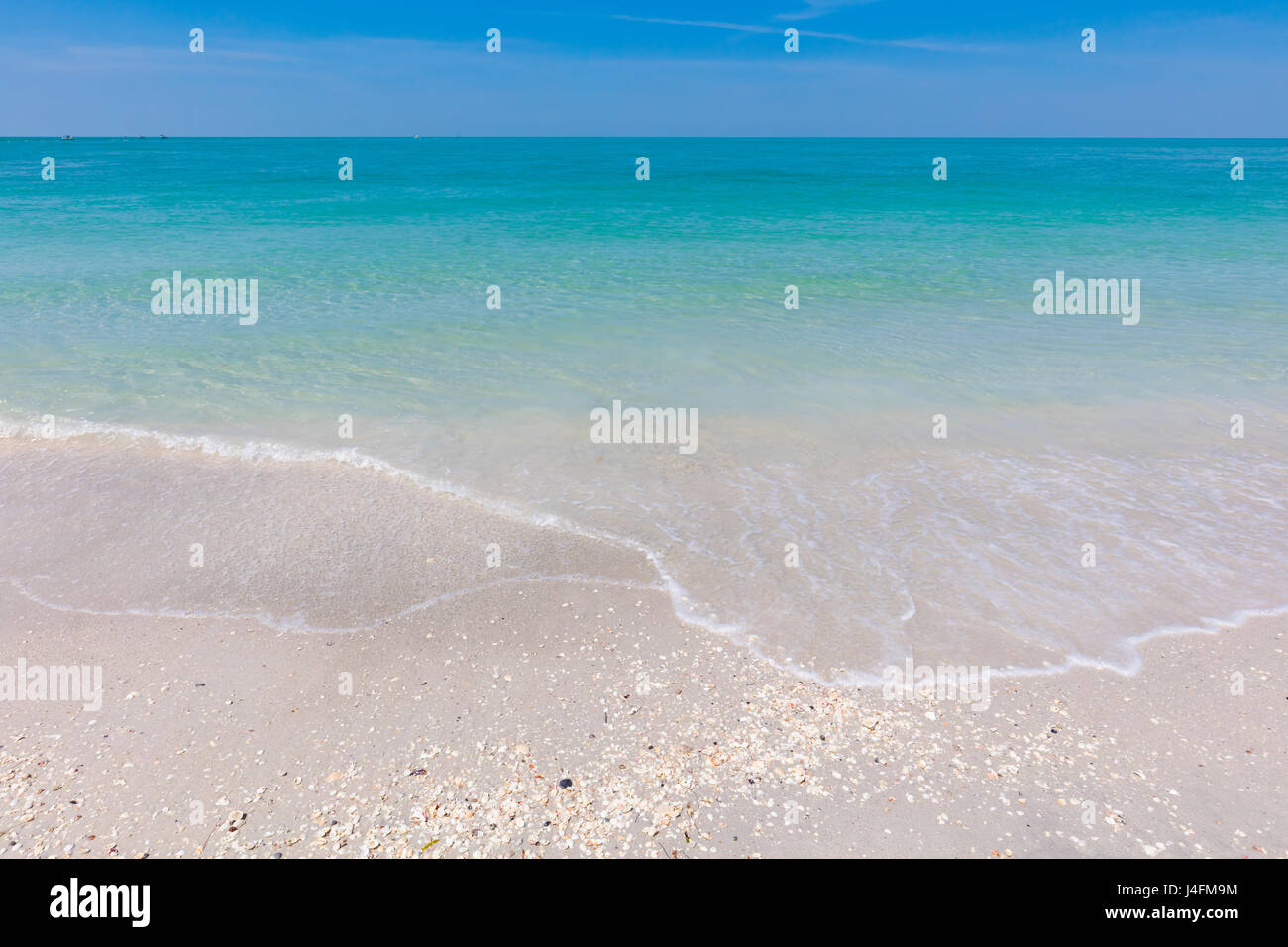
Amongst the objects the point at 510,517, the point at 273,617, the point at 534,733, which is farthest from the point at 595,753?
the point at 510,517

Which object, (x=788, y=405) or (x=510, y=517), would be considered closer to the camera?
(x=510, y=517)

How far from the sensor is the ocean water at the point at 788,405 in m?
5.30

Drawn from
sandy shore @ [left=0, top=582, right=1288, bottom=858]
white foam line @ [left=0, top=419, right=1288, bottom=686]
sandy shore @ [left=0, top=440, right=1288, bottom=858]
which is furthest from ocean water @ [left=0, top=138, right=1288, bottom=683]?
sandy shore @ [left=0, top=582, right=1288, bottom=858]

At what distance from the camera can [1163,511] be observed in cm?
638

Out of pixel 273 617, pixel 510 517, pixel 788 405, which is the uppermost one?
pixel 788 405

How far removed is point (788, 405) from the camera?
29.0 feet

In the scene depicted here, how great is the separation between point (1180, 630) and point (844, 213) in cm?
2835

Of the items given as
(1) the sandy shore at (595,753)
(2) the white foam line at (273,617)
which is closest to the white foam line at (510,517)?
(2) the white foam line at (273,617)

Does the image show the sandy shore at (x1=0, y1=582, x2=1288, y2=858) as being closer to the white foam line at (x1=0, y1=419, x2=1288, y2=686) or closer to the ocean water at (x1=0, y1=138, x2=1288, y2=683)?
the white foam line at (x1=0, y1=419, x2=1288, y2=686)

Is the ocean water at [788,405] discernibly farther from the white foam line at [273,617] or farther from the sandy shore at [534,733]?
the sandy shore at [534,733]

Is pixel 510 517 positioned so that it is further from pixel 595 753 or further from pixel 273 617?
pixel 595 753

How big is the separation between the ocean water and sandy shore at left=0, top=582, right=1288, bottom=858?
405 millimetres

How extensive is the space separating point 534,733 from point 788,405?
5.87 metres

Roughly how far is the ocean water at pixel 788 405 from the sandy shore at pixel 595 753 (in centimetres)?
41
